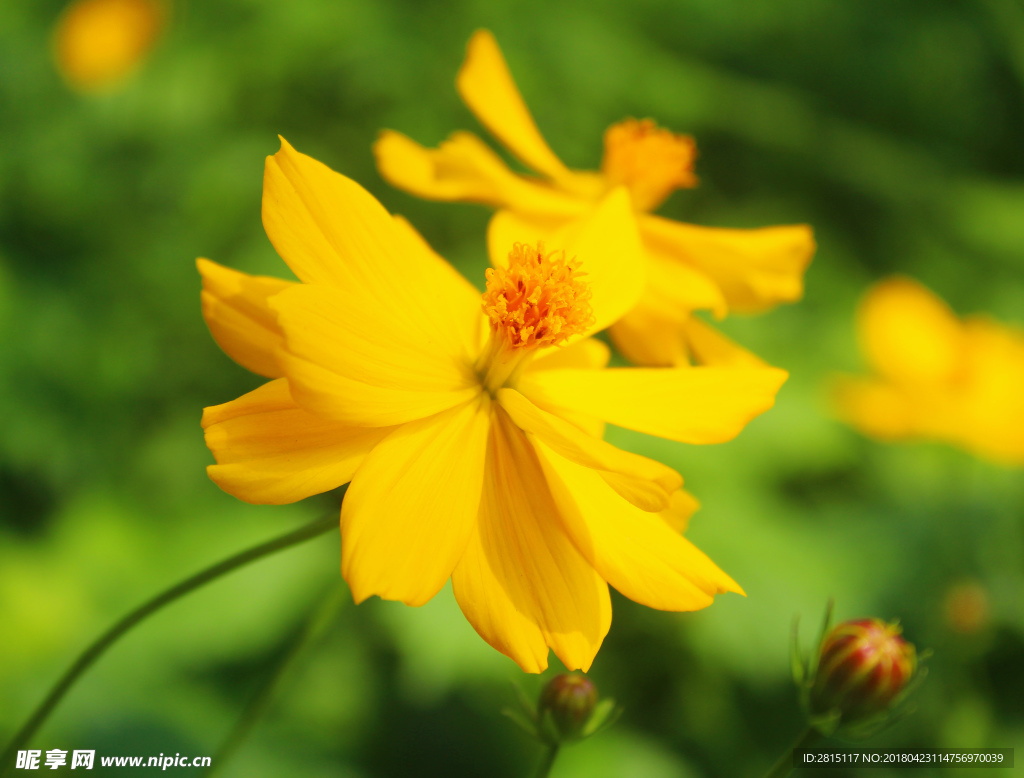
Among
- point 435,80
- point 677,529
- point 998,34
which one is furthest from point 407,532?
point 998,34

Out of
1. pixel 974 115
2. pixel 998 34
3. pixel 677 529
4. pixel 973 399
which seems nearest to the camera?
pixel 677 529

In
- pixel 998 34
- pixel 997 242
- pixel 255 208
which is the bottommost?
pixel 997 242

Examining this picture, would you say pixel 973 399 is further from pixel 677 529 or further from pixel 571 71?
pixel 677 529

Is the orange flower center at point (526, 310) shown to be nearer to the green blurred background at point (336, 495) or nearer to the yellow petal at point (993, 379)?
the green blurred background at point (336, 495)

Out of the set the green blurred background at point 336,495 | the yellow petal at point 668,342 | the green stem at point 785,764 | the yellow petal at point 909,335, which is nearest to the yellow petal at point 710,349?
the yellow petal at point 668,342

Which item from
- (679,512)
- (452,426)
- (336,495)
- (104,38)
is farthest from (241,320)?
(104,38)

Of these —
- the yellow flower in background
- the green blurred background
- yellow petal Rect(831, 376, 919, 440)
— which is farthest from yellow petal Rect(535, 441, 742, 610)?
the yellow flower in background
